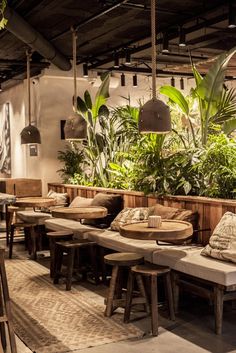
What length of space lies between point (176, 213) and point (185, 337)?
1673mm

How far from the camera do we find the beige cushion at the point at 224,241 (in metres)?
4.42

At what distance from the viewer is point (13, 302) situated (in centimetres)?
525

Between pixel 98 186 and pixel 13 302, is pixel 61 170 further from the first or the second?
pixel 13 302

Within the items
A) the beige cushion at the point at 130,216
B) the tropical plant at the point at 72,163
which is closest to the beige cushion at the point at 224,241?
the beige cushion at the point at 130,216

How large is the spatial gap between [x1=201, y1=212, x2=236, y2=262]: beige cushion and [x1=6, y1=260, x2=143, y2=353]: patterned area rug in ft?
3.16

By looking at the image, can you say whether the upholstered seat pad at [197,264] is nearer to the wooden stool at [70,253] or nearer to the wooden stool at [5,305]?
the wooden stool at [70,253]

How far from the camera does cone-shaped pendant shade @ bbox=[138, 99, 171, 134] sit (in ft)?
16.0

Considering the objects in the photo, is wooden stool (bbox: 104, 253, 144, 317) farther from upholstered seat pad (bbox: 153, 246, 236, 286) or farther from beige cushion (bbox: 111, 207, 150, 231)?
beige cushion (bbox: 111, 207, 150, 231)

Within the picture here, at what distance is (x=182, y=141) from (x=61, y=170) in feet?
11.8

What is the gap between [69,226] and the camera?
6887 millimetres

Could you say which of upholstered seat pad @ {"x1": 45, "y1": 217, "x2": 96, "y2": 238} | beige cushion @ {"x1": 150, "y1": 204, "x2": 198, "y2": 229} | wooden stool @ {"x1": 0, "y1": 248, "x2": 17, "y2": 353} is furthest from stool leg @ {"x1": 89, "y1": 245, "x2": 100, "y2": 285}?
wooden stool @ {"x1": 0, "y1": 248, "x2": 17, "y2": 353}

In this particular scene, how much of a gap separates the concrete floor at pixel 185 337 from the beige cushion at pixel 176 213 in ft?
3.02

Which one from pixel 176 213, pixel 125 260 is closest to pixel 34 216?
pixel 176 213

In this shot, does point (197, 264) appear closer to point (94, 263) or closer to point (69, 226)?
point (94, 263)
